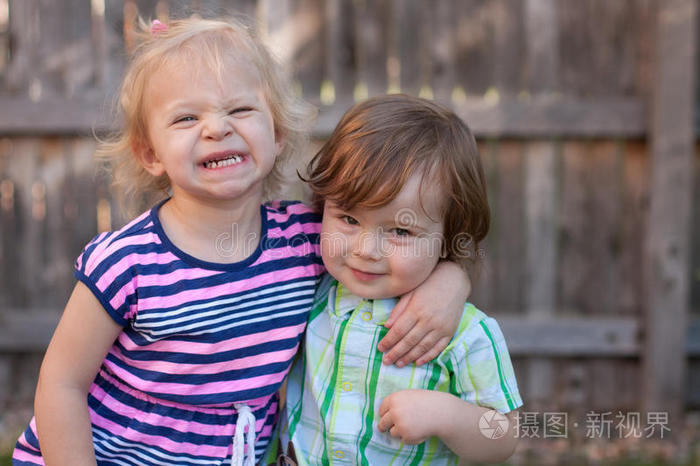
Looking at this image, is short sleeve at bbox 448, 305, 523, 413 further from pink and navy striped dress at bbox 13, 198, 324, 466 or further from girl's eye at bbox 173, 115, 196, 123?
girl's eye at bbox 173, 115, 196, 123

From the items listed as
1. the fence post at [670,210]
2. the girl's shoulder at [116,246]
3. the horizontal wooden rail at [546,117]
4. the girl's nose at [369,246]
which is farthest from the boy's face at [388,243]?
the fence post at [670,210]

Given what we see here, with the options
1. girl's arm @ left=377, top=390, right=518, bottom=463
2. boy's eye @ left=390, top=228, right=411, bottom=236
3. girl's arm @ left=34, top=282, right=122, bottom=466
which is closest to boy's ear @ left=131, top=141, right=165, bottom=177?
girl's arm @ left=34, top=282, right=122, bottom=466

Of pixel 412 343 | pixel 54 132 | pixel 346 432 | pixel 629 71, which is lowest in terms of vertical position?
pixel 346 432

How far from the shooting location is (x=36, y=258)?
3.82 meters

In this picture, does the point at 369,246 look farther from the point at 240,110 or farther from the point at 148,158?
the point at 148,158

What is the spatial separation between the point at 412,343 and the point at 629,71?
108 inches

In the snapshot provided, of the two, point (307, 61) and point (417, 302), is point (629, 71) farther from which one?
point (417, 302)

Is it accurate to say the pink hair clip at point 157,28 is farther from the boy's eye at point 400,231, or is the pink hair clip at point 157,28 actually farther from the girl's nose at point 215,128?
the boy's eye at point 400,231

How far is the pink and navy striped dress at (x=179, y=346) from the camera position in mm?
1445

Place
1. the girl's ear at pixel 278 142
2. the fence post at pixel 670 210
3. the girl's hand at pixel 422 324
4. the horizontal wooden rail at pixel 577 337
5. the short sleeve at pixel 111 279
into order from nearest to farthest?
1. the short sleeve at pixel 111 279
2. the girl's hand at pixel 422 324
3. the girl's ear at pixel 278 142
4. the fence post at pixel 670 210
5. the horizontal wooden rail at pixel 577 337

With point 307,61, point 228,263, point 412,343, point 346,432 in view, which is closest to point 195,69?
point 228,263

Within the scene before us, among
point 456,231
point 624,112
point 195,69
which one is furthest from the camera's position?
point 624,112

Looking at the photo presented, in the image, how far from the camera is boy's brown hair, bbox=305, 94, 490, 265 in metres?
1.48

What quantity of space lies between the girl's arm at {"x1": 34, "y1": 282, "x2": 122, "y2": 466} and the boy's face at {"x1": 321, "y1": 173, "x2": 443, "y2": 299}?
51 cm
